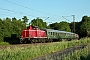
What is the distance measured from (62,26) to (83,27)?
935 centimetres

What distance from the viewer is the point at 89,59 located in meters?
13.2

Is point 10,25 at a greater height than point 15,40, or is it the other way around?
point 10,25

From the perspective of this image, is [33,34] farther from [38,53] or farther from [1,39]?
[38,53]

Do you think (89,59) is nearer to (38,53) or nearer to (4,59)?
(4,59)

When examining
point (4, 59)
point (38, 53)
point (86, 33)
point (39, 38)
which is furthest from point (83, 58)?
point (86, 33)

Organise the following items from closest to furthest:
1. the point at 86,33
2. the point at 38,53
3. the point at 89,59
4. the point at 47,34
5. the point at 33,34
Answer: the point at 89,59
the point at 38,53
the point at 33,34
the point at 47,34
the point at 86,33

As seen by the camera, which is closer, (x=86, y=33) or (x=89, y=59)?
(x=89, y=59)

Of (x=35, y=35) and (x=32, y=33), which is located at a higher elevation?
(x=32, y=33)

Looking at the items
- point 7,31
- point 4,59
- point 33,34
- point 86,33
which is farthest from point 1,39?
point 86,33

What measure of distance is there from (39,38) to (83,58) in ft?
96.3

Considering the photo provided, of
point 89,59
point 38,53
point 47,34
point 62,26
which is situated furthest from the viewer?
point 62,26

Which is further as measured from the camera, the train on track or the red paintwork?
the red paintwork

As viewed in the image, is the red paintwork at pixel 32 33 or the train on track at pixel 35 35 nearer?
the train on track at pixel 35 35

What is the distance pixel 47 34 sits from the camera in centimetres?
4541
